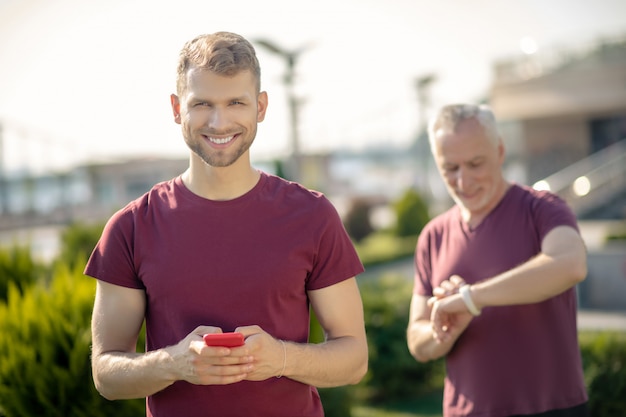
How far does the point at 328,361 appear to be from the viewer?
2.36m

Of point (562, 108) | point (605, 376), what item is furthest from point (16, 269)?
point (562, 108)

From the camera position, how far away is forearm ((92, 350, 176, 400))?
2.25 metres

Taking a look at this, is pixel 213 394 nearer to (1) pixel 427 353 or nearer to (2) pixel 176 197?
(2) pixel 176 197

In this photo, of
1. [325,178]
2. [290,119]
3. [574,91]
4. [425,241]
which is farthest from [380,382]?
[325,178]

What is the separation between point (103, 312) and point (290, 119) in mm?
15084

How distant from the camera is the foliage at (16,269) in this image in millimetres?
7961

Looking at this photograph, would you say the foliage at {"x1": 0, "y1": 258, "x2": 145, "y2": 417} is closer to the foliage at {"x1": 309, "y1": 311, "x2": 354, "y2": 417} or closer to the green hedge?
the green hedge

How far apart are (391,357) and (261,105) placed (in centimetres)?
592

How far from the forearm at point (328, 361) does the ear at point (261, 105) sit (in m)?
0.71

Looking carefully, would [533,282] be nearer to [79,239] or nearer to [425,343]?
[425,343]

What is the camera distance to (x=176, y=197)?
2480 millimetres

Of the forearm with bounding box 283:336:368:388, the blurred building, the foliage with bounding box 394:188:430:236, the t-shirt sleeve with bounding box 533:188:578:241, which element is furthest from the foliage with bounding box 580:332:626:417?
the blurred building

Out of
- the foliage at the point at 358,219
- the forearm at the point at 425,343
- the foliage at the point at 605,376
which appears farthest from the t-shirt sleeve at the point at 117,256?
the foliage at the point at 358,219

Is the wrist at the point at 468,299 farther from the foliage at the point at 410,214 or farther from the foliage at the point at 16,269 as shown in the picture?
the foliage at the point at 410,214
